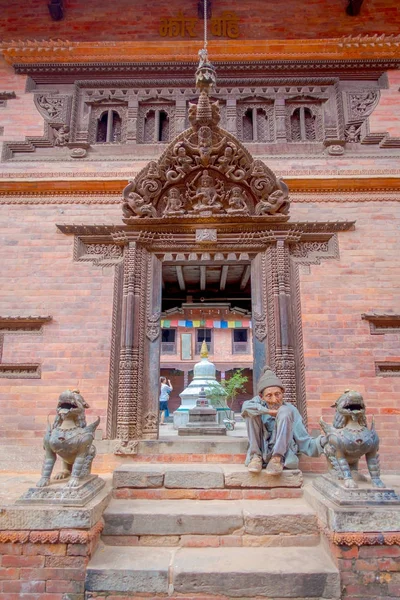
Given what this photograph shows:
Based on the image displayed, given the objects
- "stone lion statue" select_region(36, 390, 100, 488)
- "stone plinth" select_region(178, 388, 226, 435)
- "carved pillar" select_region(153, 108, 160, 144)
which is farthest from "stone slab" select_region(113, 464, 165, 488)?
"carved pillar" select_region(153, 108, 160, 144)

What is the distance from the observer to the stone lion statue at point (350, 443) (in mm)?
3766

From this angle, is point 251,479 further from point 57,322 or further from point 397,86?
point 397,86

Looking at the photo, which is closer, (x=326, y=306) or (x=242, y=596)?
(x=242, y=596)

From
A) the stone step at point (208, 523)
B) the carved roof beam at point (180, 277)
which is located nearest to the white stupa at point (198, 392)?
the carved roof beam at point (180, 277)

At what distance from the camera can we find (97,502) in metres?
3.70

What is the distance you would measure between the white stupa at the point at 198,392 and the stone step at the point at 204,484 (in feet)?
17.1

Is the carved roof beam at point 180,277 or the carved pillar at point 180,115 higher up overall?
the carved pillar at point 180,115

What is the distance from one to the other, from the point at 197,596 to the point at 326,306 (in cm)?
400

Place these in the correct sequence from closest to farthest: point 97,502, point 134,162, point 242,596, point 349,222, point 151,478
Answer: point 242,596
point 97,502
point 151,478
point 349,222
point 134,162

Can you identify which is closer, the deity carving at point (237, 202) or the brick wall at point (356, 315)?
the brick wall at point (356, 315)

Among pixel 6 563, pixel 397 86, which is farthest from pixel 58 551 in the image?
Result: pixel 397 86

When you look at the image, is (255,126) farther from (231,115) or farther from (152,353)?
(152,353)

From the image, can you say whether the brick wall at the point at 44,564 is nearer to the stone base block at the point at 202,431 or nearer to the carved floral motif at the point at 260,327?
the carved floral motif at the point at 260,327

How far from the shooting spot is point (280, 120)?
7168 mm
